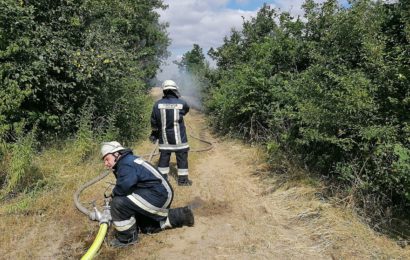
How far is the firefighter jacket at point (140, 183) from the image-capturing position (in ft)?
15.4

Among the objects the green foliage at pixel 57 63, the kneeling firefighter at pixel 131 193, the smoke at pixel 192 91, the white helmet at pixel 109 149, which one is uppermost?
the green foliage at pixel 57 63

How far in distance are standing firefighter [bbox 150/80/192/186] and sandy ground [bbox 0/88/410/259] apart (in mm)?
520

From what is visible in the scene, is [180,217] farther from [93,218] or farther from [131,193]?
[93,218]

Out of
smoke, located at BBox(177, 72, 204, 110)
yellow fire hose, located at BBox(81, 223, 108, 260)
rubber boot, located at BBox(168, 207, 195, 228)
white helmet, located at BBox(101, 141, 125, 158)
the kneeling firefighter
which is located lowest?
smoke, located at BBox(177, 72, 204, 110)

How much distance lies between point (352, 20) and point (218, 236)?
4708 millimetres

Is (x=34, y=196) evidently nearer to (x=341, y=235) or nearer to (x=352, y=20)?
(x=341, y=235)

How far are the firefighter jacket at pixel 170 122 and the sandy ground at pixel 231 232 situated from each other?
31.7 inches

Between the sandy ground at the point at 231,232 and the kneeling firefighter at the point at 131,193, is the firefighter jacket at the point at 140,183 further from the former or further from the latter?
the sandy ground at the point at 231,232

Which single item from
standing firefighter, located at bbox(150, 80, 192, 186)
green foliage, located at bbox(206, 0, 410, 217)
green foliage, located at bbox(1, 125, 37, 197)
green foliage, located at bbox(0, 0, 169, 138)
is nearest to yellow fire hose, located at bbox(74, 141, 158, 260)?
green foliage, located at bbox(1, 125, 37, 197)

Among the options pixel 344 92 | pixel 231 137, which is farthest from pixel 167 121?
pixel 231 137

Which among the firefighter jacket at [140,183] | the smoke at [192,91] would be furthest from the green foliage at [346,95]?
the smoke at [192,91]

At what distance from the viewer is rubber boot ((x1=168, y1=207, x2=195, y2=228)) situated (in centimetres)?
515

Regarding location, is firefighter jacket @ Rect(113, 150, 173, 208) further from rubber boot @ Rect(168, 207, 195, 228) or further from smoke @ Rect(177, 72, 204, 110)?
smoke @ Rect(177, 72, 204, 110)

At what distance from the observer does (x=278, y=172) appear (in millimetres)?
7621
